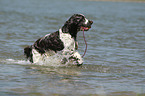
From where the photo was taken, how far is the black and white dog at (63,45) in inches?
291

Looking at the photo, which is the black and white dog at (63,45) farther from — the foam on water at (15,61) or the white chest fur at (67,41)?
the foam on water at (15,61)

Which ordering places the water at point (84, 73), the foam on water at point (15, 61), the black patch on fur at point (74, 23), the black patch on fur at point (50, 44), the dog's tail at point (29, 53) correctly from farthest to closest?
the foam on water at point (15, 61) → the dog's tail at point (29, 53) → the black patch on fur at point (50, 44) → the black patch on fur at point (74, 23) → the water at point (84, 73)

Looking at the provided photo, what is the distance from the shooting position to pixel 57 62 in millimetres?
7820

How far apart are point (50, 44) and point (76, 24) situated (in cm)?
77

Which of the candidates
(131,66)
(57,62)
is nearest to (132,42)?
(131,66)

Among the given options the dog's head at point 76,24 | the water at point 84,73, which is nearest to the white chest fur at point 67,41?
the dog's head at point 76,24

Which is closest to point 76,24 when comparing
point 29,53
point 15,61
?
point 29,53

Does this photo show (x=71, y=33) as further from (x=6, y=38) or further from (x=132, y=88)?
(x=6, y=38)

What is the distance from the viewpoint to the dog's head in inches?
290

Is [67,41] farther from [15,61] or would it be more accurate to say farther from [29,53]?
[15,61]

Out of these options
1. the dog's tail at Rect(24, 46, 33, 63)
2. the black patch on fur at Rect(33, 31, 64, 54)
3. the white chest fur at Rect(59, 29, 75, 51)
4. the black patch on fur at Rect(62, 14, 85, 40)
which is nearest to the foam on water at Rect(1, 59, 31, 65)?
the dog's tail at Rect(24, 46, 33, 63)

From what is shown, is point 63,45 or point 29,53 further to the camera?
point 29,53

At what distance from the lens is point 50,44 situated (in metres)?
7.59

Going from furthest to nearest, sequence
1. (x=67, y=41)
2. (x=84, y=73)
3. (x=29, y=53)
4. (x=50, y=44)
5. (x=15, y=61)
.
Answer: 1. (x=15, y=61)
2. (x=29, y=53)
3. (x=50, y=44)
4. (x=67, y=41)
5. (x=84, y=73)
